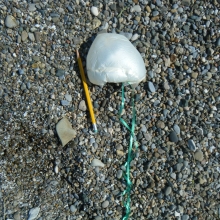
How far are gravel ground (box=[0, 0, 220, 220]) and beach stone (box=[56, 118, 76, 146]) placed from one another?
0.02 meters

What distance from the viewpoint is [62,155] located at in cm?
233

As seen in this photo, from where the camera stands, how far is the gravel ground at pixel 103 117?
7.56 ft

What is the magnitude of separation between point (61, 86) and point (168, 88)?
1.96 ft

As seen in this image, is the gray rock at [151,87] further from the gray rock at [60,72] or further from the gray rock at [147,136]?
the gray rock at [60,72]

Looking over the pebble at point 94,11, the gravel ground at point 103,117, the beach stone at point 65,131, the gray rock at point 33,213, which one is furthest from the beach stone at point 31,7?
A: the gray rock at point 33,213

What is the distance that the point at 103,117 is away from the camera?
2367mm

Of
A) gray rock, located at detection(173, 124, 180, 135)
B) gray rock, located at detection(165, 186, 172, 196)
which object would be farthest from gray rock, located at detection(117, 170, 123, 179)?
gray rock, located at detection(173, 124, 180, 135)

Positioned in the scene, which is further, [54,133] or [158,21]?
[158,21]

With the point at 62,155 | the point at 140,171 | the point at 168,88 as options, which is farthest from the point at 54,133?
the point at 168,88

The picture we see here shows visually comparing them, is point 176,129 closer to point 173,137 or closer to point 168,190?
point 173,137

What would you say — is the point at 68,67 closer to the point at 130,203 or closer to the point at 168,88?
the point at 168,88

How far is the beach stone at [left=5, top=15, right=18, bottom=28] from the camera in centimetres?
239

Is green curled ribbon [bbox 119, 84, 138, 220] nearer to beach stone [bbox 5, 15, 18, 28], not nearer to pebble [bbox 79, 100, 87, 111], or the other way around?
pebble [bbox 79, 100, 87, 111]

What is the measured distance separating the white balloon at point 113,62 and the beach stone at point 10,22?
0.46 m
